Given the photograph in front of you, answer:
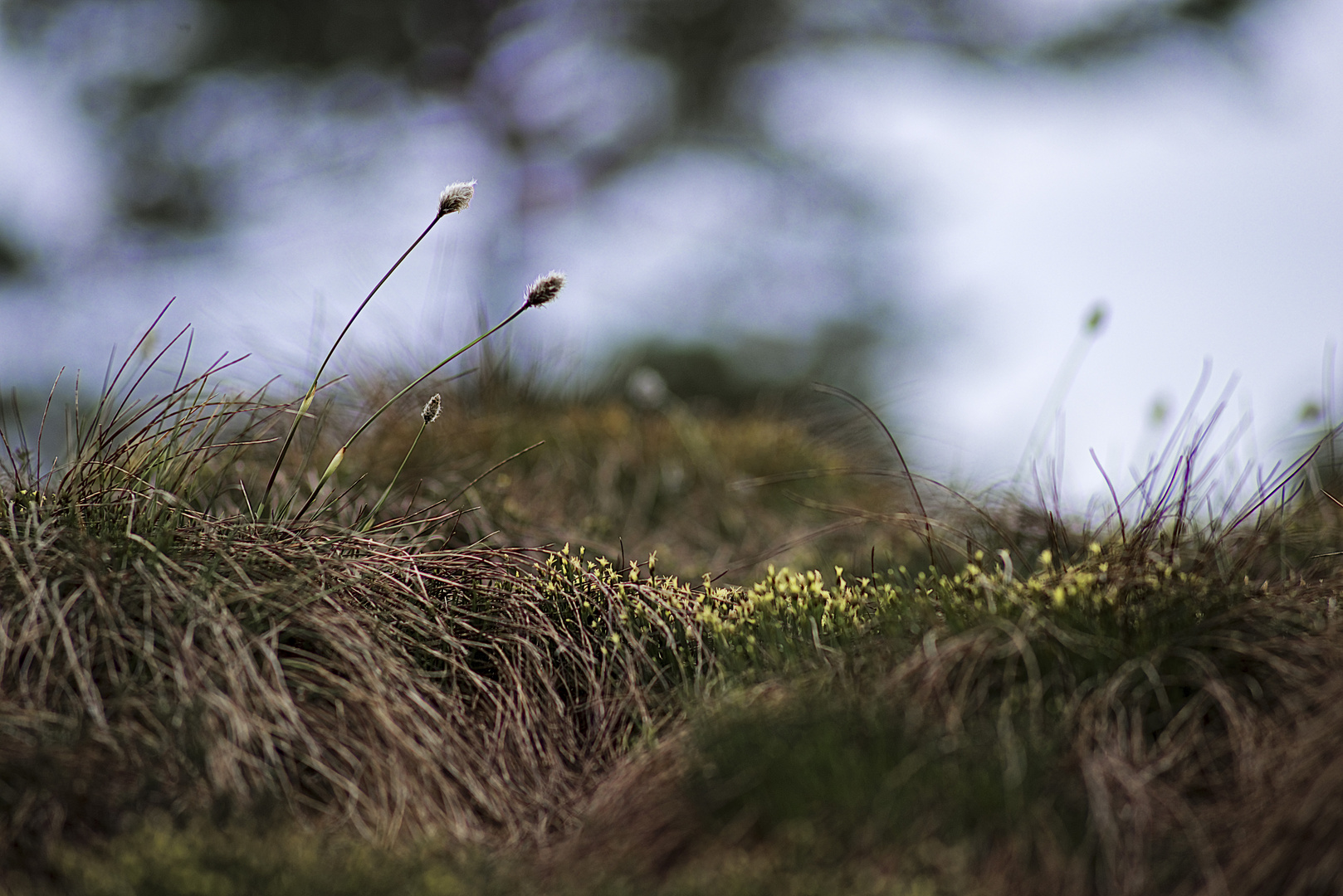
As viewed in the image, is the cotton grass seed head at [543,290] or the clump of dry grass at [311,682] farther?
the cotton grass seed head at [543,290]

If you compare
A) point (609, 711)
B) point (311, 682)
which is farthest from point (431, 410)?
point (609, 711)

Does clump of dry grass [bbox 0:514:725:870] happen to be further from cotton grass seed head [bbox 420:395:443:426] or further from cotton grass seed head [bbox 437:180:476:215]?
cotton grass seed head [bbox 437:180:476:215]

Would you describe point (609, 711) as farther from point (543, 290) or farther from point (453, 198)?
point (453, 198)

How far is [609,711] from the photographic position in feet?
10.2

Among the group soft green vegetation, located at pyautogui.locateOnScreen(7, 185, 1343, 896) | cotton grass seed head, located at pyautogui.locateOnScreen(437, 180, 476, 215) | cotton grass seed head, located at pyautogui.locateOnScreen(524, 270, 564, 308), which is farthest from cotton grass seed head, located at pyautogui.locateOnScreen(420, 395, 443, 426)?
cotton grass seed head, located at pyautogui.locateOnScreen(437, 180, 476, 215)

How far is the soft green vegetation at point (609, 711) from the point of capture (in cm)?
220

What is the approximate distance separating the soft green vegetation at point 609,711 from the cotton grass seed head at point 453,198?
1.86ft

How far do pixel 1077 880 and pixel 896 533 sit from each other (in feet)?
12.1

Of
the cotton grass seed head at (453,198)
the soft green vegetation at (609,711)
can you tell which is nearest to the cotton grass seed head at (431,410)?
the soft green vegetation at (609,711)

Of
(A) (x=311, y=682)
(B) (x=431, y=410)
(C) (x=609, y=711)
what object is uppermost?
(B) (x=431, y=410)

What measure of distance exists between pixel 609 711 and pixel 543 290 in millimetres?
1150

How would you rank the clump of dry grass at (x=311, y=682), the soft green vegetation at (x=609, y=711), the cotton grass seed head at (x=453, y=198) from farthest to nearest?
1. the cotton grass seed head at (x=453, y=198)
2. the clump of dry grass at (x=311, y=682)
3. the soft green vegetation at (x=609, y=711)

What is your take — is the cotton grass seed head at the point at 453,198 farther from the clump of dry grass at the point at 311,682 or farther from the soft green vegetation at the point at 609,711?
the clump of dry grass at the point at 311,682

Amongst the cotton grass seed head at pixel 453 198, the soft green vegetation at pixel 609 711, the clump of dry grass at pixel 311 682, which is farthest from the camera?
the cotton grass seed head at pixel 453 198
